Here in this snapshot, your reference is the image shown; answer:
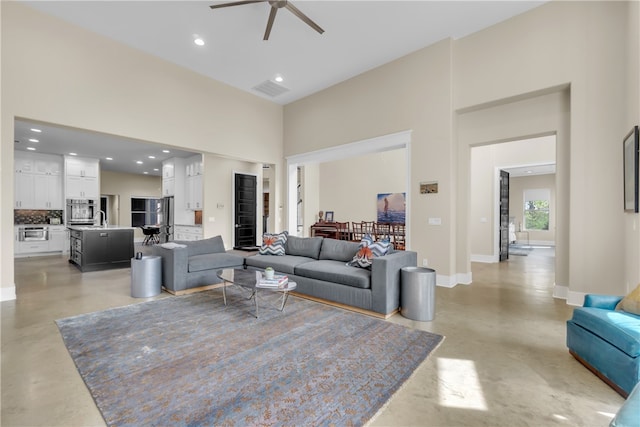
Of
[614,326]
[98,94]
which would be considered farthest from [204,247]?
[614,326]

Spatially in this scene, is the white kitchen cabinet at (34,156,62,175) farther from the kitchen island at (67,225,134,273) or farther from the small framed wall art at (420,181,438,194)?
the small framed wall art at (420,181,438,194)

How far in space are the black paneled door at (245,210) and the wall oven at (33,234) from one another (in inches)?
219

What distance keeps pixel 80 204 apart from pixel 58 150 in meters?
1.69

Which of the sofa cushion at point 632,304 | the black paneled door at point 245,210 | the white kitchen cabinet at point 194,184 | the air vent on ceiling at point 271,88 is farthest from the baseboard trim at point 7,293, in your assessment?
the sofa cushion at point 632,304

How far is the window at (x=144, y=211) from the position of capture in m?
12.6

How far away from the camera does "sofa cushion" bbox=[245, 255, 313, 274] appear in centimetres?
438

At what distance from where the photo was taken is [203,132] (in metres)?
A: 6.19

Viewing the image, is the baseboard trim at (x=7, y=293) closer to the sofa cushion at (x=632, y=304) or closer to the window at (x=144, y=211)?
the sofa cushion at (x=632, y=304)

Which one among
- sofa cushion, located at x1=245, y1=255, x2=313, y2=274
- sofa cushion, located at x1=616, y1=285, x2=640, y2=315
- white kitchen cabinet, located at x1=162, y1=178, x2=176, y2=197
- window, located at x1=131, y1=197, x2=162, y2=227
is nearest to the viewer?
sofa cushion, located at x1=616, y1=285, x2=640, y2=315

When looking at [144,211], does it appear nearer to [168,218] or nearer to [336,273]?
[168,218]

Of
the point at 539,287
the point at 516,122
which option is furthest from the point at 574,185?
the point at 539,287

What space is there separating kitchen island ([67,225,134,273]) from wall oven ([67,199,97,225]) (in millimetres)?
2834

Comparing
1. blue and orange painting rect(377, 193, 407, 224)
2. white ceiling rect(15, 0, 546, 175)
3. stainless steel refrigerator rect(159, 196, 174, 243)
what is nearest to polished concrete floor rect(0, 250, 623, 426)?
white ceiling rect(15, 0, 546, 175)

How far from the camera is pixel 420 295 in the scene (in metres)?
3.32
